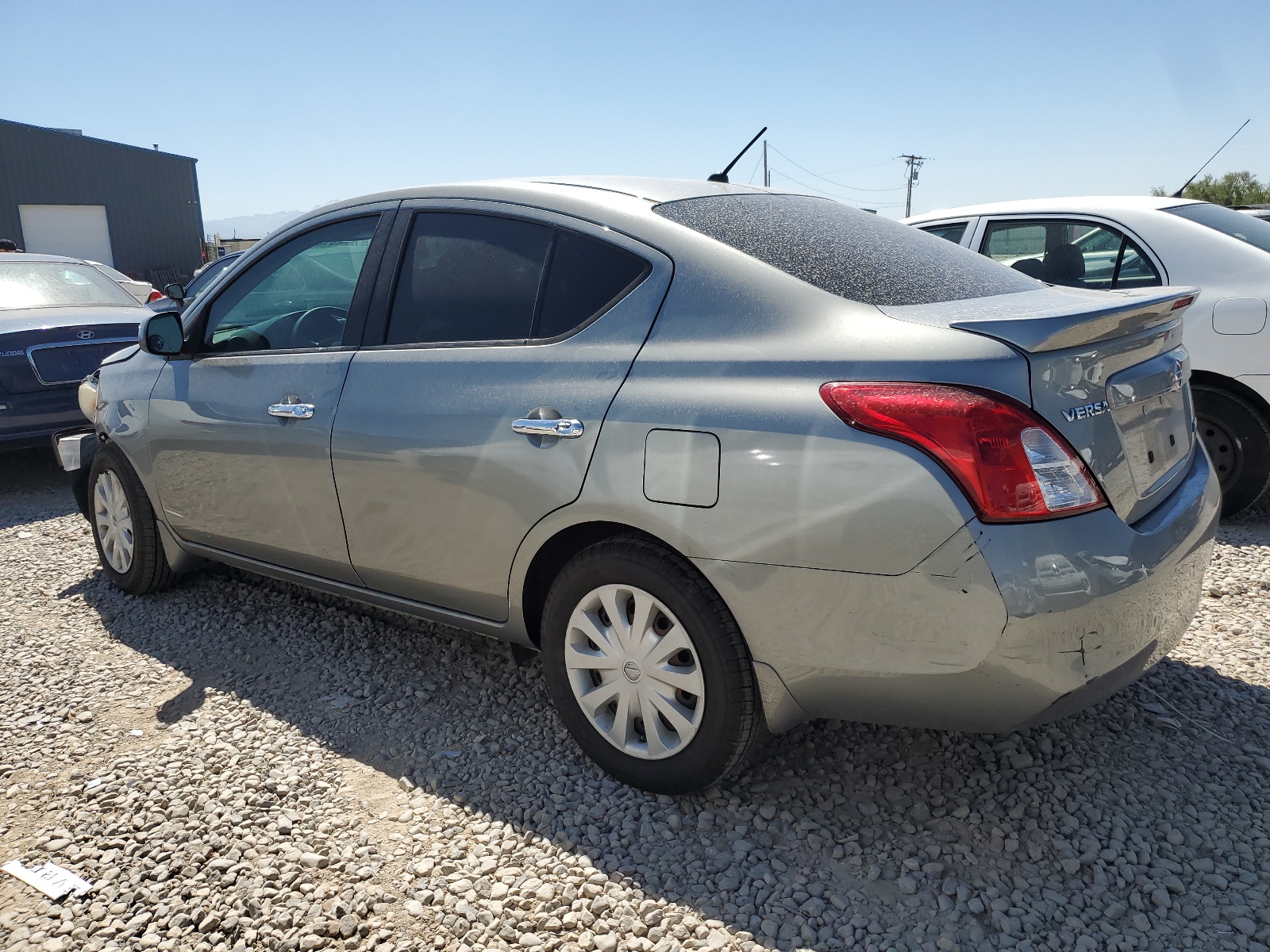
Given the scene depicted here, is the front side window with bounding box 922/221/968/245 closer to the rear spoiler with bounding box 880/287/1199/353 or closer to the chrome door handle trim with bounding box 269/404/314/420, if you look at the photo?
the rear spoiler with bounding box 880/287/1199/353

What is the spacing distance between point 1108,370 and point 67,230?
3788 centimetres

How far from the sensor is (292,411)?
3.36 m

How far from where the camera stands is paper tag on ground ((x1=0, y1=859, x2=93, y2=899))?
8.12 ft

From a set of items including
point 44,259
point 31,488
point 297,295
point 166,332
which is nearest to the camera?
point 297,295

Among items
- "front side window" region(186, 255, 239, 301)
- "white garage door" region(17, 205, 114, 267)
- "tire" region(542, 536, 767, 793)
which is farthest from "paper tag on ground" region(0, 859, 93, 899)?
"white garage door" region(17, 205, 114, 267)

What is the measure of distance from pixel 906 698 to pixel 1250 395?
362cm

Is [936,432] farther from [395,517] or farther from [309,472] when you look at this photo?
[309,472]

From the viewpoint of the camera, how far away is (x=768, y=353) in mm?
2371

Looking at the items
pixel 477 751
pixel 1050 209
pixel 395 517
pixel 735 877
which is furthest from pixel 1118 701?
pixel 1050 209

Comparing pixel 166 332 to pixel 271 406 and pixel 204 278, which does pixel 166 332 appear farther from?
pixel 204 278

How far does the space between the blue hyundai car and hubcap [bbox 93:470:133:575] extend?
7.37 ft

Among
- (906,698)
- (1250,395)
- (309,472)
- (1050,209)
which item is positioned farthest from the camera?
(1050,209)

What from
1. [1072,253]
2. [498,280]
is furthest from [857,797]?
[1072,253]

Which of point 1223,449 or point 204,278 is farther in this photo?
point 204,278
